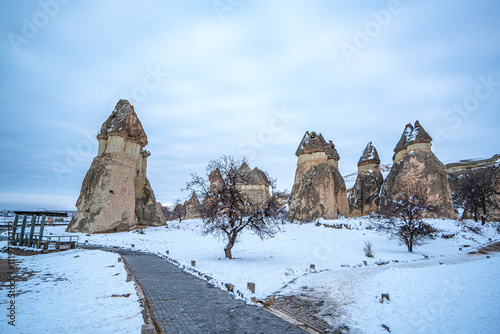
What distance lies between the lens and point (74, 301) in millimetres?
7156

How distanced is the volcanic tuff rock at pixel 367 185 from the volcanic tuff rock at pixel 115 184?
32.3m

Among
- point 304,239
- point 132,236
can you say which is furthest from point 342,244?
point 132,236

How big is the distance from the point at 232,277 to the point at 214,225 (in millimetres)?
4907

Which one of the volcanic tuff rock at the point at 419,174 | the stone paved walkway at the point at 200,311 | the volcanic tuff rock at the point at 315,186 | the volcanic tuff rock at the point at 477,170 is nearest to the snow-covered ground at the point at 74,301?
the stone paved walkway at the point at 200,311

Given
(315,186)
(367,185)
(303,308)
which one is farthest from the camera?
(367,185)

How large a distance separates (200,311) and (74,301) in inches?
149

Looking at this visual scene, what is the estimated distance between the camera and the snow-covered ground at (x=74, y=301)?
5.46 m

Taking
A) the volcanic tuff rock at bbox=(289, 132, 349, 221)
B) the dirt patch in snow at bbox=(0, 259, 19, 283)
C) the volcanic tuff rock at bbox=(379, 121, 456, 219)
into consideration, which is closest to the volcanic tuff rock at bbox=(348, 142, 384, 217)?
the volcanic tuff rock at bbox=(379, 121, 456, 219)

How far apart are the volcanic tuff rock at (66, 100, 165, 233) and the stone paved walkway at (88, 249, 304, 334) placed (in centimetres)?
2066

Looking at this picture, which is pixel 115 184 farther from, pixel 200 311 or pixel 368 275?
pixel 368 275

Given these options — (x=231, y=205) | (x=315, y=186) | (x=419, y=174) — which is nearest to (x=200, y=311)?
(x=231, y=205)

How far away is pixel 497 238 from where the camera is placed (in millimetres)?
24516

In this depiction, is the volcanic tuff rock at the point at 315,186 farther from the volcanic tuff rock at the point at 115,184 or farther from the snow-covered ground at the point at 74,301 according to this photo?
the snow-covered ground at the point at 74,301

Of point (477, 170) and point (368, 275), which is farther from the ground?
point (477, 170)
